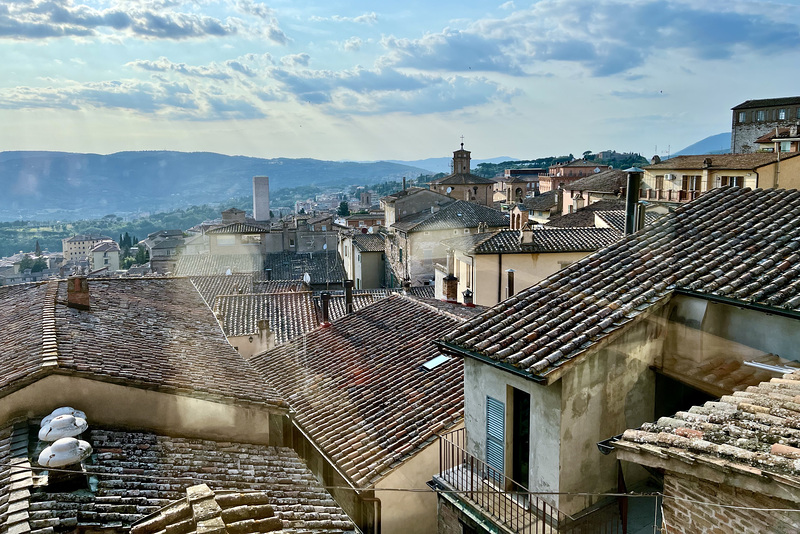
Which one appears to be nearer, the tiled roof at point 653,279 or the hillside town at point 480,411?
the hillside town at point 480,411

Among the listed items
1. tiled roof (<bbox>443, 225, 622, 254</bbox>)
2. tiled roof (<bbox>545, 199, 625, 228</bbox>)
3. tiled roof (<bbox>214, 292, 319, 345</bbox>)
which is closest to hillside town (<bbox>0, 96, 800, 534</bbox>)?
tiled roof (<bbox>214, 292, 319, 345</bbox>)

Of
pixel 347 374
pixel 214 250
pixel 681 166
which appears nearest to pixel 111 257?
pixel 214 250

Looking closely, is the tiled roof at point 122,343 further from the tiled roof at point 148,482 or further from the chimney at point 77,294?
the tiled roof at point 148,482

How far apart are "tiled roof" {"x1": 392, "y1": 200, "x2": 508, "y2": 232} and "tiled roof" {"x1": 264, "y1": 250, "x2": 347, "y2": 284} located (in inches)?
231

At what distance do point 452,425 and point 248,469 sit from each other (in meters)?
3.43

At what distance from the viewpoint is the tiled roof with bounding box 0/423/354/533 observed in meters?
5.29

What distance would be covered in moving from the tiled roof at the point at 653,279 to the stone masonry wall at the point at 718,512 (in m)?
1.85

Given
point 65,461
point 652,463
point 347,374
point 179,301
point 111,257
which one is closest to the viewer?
point 652,463

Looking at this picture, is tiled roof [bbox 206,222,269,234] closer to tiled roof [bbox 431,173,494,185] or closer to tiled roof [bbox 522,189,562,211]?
tiled roof [bbox 522,189,562,211]

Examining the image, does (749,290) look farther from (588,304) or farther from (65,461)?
(65,461)

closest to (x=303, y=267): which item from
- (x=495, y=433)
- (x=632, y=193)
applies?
(x=632, y=193)

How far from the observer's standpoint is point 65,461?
5.83 metres

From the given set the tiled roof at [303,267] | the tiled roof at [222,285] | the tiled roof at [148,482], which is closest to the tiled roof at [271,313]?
the tiled roof at [222,285]

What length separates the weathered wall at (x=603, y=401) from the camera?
650 cm
